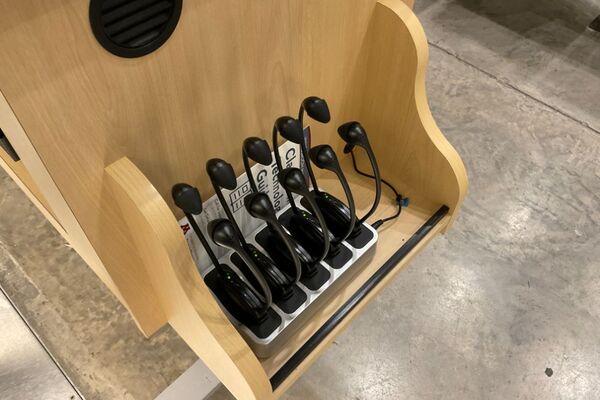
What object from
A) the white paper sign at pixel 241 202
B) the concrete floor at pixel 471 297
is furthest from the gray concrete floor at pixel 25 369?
the white paper sign at pixel 241 202

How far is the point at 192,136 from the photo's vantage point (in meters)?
0.63

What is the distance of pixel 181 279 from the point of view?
0.57 meters

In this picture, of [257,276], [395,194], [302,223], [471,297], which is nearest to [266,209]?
[257,276]

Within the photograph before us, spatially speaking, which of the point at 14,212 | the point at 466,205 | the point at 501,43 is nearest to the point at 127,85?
the point at 14,212

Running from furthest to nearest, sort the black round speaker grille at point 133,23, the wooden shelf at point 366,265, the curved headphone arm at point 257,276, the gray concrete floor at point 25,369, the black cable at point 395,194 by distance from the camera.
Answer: the gray concrete floor at point 25,369 < the black cable at point 395,194 < the wooden shelf at point 366,265 < the curved headphone arm at point 257,276 < the black round speaker grille at point 133,23

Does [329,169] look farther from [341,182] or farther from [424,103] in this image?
[424,103]

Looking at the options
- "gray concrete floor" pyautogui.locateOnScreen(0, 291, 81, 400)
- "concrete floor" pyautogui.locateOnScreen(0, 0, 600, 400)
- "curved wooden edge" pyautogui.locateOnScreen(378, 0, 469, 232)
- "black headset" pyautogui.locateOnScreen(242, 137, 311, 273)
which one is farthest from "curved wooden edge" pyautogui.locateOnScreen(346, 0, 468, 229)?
"gray concrete floor" pyautogui.locateOnScreen(0, 291, 81, 400)

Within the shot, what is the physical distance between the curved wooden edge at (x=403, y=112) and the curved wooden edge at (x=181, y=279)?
0.45 meters

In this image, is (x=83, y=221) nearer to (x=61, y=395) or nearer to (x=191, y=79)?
(x=191, y=79)

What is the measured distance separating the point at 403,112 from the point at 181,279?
0.48 m

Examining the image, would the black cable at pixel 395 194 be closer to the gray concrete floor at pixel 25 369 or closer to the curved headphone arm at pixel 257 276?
the curved headphone arm at pixel 257 276

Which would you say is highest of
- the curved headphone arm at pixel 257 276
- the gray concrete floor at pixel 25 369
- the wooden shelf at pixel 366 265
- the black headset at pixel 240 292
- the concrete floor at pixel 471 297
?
the curved headphone arm at pixel 257 276

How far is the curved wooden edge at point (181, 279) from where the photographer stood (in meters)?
0.54

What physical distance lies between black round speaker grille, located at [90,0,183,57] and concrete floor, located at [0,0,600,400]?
790 mm
